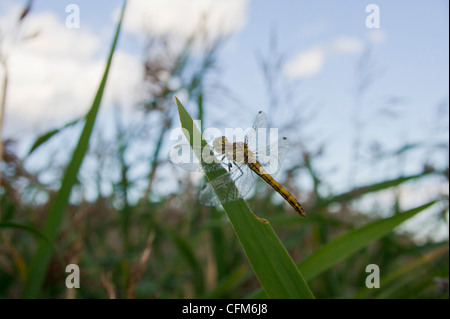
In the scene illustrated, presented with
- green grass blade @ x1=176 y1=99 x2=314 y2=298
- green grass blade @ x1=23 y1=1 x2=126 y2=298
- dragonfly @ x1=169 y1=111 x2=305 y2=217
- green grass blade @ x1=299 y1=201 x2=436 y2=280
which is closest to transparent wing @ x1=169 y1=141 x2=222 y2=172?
dragonfly @ x1=169 y1=111 x2=305 y2=217

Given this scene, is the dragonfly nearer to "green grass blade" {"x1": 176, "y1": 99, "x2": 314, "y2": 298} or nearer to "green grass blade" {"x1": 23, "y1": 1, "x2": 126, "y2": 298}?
"green grass blade" {"x1": 176, "y1": 99, "x2": 314, "y2": 298}

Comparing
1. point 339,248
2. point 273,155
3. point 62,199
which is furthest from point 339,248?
point 62,199

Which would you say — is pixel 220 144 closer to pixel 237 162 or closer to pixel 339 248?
pixel 237 162

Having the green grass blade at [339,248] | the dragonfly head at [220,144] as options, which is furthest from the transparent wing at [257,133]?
the green grass blade at [339,248]

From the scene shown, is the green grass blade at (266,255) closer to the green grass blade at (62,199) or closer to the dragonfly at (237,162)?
the dragonfly at (237,162)
